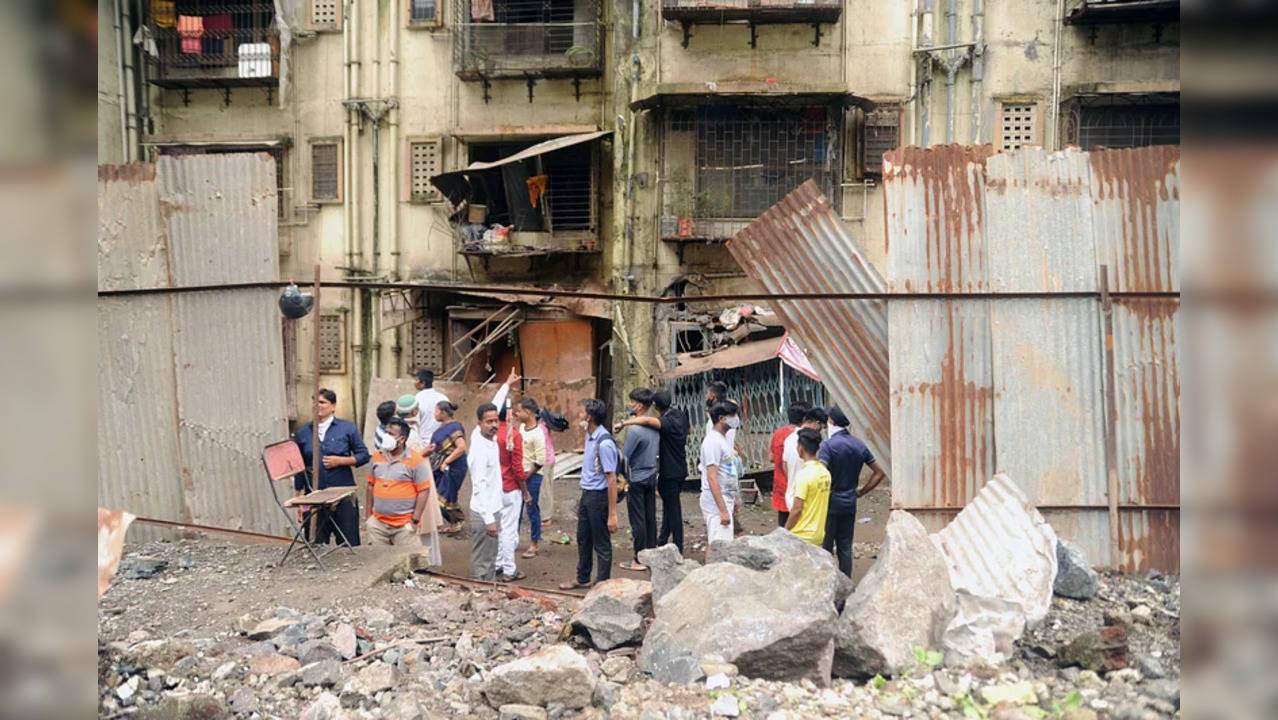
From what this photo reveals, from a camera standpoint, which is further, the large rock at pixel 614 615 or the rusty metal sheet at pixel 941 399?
the rusty metal sheet at pixel 941 399

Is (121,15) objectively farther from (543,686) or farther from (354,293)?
(543,686)

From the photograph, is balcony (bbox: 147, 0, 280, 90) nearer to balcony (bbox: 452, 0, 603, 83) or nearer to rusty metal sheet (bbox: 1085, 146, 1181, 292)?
balcony (bbox: 452, 0, 603, 83)

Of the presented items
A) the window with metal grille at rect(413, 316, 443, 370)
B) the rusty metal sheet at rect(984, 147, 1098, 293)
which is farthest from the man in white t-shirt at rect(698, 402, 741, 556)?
the window with metal grille at rect(413, 316, 443, 370)

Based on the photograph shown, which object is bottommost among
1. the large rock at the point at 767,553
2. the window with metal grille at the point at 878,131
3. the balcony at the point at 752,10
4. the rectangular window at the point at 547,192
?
the large rock at the point at 767,553

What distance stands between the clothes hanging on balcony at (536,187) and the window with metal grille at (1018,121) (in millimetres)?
7395

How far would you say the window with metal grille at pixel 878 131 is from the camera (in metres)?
13.7

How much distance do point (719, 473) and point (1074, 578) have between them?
303 cm

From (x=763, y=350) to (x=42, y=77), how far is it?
11.2 metres

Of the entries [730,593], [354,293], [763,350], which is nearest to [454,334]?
[354,293]

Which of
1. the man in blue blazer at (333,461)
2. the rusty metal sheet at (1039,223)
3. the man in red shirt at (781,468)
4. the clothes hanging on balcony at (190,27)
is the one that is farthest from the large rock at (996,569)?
the clothes hanging on balcony at (190,27)

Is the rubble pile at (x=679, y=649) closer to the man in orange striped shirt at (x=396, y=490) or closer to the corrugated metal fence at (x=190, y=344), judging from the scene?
the corrugated metal fence at (x=190, y=344)

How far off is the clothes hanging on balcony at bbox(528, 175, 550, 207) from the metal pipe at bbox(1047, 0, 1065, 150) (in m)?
8.13

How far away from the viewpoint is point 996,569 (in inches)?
200

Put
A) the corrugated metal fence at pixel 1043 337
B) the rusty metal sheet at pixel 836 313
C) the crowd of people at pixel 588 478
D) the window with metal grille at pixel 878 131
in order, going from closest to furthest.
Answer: the corrugated metal fence at pixel 1043 337 → the rusty metal sheet at pixel 836 313 → the crowd of people at pixel 588 478 → the window with metal grille at pixel 878 131
